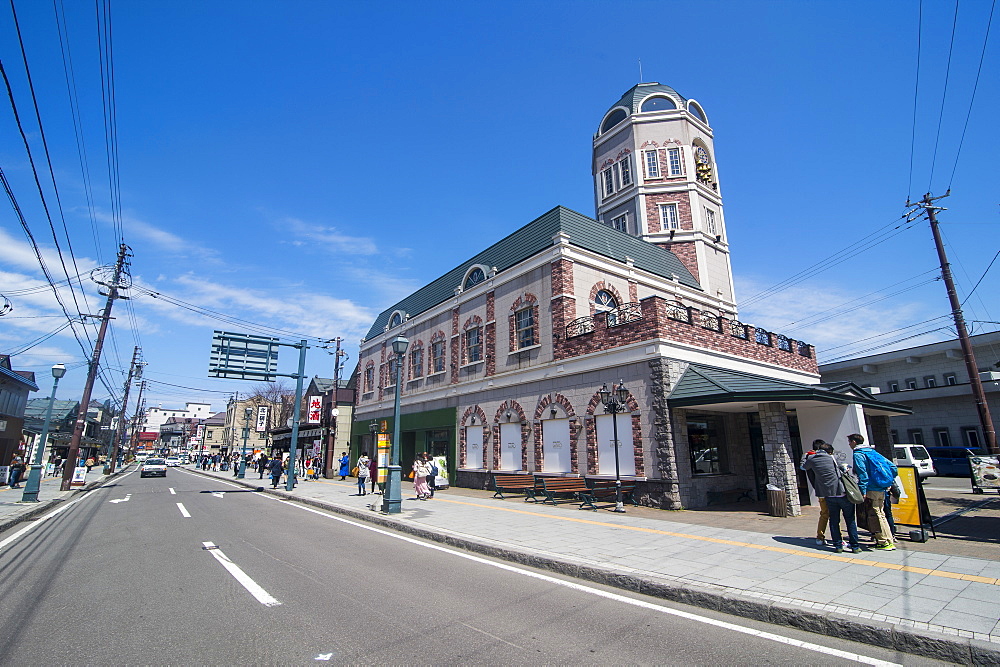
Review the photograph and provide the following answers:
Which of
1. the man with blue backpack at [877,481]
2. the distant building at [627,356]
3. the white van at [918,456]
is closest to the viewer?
the man with blue backpack at [877,481]

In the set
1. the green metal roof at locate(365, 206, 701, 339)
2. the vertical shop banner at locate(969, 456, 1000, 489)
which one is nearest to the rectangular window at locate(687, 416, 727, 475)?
the vertical shop banner at locate(969, 456, 1000, 489)

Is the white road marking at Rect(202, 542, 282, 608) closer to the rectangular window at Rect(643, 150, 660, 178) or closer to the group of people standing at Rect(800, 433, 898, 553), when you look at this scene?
the group of people standing at Rect(800, 433, 898, 553)

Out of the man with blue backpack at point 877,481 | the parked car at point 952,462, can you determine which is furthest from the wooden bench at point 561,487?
the parked car at point 952,462

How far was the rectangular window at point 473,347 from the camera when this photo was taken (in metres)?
22.7

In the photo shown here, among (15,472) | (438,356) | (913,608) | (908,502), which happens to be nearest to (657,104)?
(438,356)

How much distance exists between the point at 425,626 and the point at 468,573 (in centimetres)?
244

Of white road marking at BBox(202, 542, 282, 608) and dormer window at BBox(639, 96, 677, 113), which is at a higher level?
dormer window at BBox(639, 96, 677, 113)

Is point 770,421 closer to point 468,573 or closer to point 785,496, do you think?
point 785,496

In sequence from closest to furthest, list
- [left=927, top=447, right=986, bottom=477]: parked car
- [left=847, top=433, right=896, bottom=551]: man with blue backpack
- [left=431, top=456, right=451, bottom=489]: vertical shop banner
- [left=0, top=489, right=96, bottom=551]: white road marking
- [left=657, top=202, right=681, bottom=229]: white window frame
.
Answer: [left=847, top=433, right=896, bottom=551]: man with blue backpack < [left=0, top=489, right=96, bottom=551]: white road marking < [left=431, top=456, right=451, bottom=489]: vertical shop banner < [left=927, top=447, right=986, bottom=477]: parked car < [left=657, top=202, right=681, bottom=229]: white window frame

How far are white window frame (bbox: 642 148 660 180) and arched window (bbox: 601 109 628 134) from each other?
3405 mm

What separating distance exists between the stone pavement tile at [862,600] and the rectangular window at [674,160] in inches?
1043

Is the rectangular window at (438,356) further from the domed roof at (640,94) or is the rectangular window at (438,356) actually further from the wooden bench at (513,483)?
the domed roof at (640,94)

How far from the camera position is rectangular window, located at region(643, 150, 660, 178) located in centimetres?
2836

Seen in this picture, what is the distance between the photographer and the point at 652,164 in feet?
93.8
